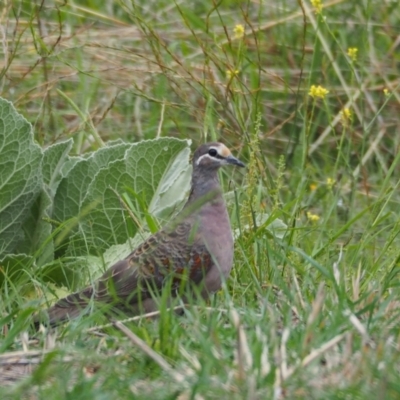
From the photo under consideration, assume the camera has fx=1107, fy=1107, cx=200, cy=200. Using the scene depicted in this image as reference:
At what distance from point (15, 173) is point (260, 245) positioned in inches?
51.4

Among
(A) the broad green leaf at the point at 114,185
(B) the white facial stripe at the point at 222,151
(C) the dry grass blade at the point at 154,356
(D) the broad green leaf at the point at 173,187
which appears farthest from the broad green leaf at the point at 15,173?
(C) the dry grass blade at the point at 154,356

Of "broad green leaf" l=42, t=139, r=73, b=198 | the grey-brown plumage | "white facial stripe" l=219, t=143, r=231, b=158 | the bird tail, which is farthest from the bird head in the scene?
the bird tail

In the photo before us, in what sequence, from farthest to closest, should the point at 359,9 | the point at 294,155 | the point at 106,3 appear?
the point at 106,3 → the point at 359,9 → the point at 294,155

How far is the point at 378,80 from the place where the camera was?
8227mm

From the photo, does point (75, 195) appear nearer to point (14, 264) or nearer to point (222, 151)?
point (14, 264)

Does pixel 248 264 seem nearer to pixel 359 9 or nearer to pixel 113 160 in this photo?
pixel 113 160

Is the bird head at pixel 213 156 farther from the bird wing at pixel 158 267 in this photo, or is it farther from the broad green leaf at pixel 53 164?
the broad green leaf at pixel 53 164

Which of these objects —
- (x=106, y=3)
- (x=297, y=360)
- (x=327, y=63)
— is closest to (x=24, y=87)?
(x=106, y=3)

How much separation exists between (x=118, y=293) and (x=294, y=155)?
304 centimetres

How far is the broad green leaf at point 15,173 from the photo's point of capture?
17.7ft

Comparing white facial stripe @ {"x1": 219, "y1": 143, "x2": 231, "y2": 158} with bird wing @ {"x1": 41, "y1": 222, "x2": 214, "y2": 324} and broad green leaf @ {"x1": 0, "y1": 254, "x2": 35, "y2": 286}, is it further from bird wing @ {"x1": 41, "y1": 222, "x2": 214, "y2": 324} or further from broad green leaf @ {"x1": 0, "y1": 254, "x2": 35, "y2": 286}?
broad green leaf @ {"x1": 0, "y1": 254, "x2": 35, "y2": 286}

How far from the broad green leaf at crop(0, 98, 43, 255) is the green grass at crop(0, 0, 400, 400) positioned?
0.41 m

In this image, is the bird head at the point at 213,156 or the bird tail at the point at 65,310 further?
the bird head at the point at 213,156

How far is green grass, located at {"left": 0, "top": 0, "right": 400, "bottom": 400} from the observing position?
10.6ft
